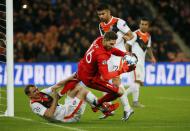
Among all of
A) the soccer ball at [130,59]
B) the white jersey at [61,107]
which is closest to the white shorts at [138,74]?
the soccer ball at [130,59]

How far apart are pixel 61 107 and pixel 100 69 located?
0.95 m

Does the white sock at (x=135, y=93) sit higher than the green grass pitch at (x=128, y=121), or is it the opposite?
the white sock at (x=135, y=93)

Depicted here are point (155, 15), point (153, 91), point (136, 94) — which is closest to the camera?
point (136, 94)

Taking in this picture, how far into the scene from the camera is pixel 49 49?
23938 mm

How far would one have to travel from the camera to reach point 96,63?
11664 mm

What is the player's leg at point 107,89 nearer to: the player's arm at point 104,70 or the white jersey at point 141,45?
the player's arm at point 104,70

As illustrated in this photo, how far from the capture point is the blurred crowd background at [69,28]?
2375 cm

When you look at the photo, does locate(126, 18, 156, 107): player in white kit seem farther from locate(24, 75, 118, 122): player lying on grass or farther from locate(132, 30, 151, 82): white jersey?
locate(24, 75, 118, 122): player lying on grass

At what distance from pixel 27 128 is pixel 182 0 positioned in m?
19.5

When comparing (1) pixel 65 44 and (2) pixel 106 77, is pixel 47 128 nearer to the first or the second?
(2) pixel 106 77

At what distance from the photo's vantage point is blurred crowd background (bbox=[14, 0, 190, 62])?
23750 millimetres

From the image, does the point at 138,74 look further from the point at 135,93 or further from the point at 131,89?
the point at 135,93

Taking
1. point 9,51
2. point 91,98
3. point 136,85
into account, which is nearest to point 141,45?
point 136,85

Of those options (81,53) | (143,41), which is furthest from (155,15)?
(143,41)
